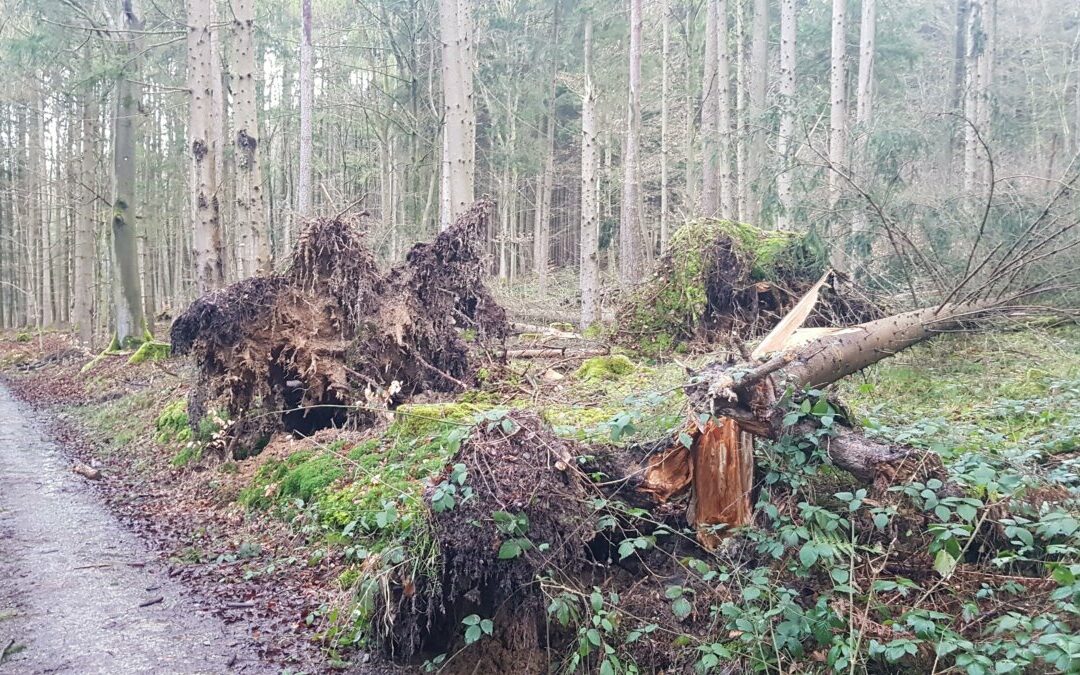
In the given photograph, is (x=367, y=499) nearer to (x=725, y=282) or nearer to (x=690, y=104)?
(x=725, y=282)

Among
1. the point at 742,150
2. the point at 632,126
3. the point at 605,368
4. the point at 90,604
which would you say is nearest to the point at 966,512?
the point at 90,604

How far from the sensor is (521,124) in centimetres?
2634

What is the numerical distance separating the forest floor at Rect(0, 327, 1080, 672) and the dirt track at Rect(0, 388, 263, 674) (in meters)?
0.03

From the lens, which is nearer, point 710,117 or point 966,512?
point 966,512

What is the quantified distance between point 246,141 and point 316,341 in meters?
5.17

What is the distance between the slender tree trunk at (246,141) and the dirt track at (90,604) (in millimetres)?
5078

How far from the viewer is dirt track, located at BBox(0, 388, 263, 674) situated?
4367mm

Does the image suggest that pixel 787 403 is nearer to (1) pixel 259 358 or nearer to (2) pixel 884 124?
(1) pixel 259 358

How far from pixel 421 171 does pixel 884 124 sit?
16.5 m

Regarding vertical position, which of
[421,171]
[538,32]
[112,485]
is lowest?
[112,485]

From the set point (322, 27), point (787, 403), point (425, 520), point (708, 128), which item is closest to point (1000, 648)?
point (787, 403)

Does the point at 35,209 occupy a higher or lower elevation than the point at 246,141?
higher

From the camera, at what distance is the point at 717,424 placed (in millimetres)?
3945

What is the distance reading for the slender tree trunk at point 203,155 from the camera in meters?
12.2
